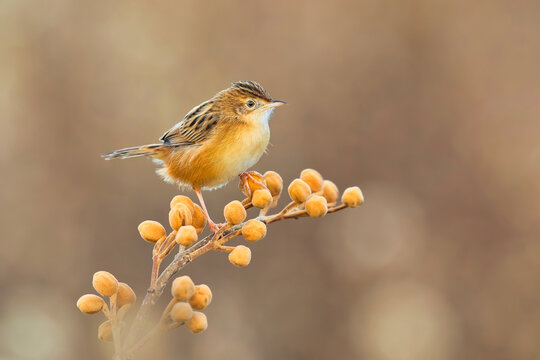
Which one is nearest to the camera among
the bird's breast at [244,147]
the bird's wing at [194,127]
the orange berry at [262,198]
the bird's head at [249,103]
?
the orange berry at [262,198]

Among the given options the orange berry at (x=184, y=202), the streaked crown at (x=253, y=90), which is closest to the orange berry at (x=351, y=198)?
the orange berry at (x=184, y=202)

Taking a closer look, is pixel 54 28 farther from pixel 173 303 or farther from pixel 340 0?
pixel 173 303

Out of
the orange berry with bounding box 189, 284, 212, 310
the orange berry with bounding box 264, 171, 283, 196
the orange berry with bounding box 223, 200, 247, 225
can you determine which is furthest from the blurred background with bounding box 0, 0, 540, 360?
the orange berry with bounding box 189, 284, 212, 310

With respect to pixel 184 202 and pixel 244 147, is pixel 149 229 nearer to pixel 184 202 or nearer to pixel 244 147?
pixel 184 202

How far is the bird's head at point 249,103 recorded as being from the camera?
3.25 metres

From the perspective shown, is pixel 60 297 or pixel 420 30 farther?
pixel 420 30

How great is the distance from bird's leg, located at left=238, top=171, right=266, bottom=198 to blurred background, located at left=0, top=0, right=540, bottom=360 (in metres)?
5.53

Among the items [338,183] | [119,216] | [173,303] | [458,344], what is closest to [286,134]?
[338,183]

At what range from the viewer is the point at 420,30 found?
33.6ft

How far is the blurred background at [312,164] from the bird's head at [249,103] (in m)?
5.06

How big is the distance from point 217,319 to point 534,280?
4.33 meters

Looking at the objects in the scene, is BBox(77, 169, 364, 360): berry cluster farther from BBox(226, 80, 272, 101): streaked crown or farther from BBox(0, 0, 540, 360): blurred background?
BBox(0, 0, 540, 360): blurred background

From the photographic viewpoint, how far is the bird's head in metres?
3.25

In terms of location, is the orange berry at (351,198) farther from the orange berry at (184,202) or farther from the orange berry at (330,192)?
the orange berry at (184,202)
